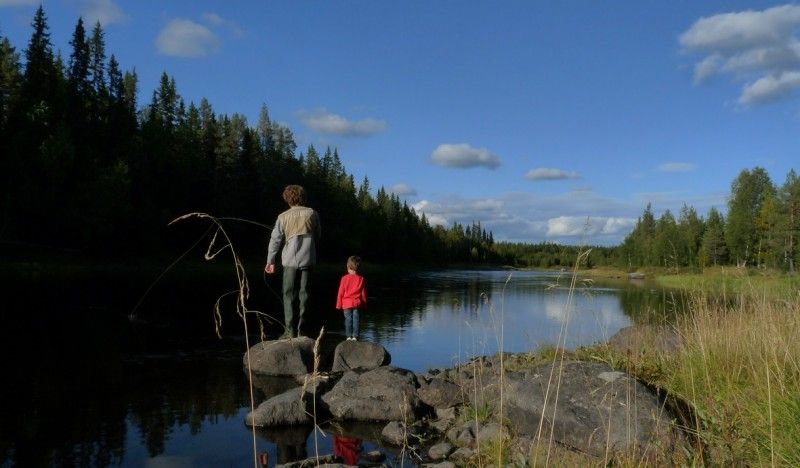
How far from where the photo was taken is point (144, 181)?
2233 inches

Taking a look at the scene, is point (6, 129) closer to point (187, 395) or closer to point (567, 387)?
point (187, 395)

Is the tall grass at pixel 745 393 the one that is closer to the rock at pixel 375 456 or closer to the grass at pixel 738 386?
the grass at pixel 738 386

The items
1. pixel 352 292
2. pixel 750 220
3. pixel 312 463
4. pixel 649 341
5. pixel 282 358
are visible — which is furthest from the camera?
pixel 750 220

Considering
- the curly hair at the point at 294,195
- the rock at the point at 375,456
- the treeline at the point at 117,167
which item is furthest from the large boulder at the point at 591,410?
the treeline at the point at 117,167

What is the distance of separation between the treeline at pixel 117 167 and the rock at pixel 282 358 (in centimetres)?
4068

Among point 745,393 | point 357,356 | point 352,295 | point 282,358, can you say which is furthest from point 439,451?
point 352,295

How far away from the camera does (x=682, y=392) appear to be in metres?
7.06

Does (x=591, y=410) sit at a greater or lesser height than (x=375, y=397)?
greater

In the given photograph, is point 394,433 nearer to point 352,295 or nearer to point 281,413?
point 281,413

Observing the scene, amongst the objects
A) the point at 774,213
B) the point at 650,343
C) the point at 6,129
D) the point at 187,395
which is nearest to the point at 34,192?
the point at 6,129

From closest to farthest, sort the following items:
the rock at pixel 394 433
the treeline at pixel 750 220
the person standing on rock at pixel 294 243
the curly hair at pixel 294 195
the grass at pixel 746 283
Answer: the rock at pixel 394 433
the grass at pixel 746 283
the person standing on rock at pixel 294 243
the curly hair at pixel 294 195
the treeline at pixel 750 220

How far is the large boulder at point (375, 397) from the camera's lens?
745 cm

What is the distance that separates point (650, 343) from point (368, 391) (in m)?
4.65

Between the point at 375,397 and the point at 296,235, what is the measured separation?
146 inches
